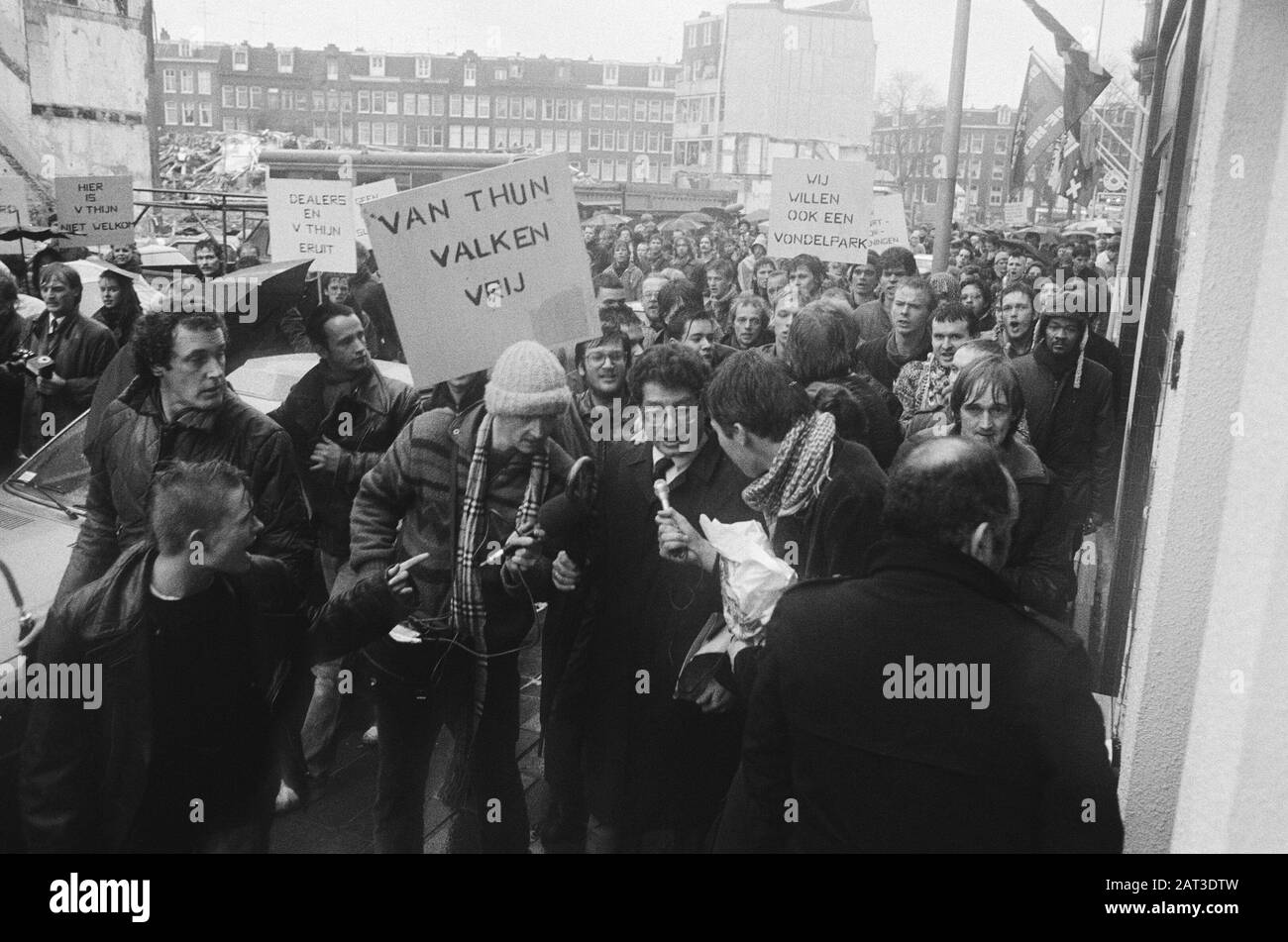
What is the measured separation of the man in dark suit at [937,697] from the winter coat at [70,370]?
5.16m

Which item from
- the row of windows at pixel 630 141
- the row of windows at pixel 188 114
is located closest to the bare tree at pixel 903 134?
the row of windows at pixel 630 141

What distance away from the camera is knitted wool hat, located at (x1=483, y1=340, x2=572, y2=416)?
129 inches

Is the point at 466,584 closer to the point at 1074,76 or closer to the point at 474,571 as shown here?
the point at 474,571

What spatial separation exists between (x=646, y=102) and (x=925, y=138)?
2650 centimetres

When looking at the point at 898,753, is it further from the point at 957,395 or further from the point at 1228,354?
the point at 957,395

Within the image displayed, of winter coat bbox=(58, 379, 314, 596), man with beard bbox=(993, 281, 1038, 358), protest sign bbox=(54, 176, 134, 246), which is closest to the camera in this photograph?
winter coat bbox=(58, 379, 314, 596)

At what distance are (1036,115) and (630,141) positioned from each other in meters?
82.6

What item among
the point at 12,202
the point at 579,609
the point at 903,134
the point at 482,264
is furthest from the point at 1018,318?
the point at 903,134

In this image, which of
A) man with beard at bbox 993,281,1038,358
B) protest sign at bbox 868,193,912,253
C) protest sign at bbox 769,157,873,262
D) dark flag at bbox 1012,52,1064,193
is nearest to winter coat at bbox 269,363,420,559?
man with beard at bbox 993,281,1038,358

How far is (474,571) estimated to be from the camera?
10.9 feet

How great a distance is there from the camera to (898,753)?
6.30 feet

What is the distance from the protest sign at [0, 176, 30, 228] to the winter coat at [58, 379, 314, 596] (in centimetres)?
631

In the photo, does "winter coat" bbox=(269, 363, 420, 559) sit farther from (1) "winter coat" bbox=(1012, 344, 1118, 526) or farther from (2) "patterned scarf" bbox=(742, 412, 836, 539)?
(1) "winter coat" bbox=(1012, 344, 1118, 526)
